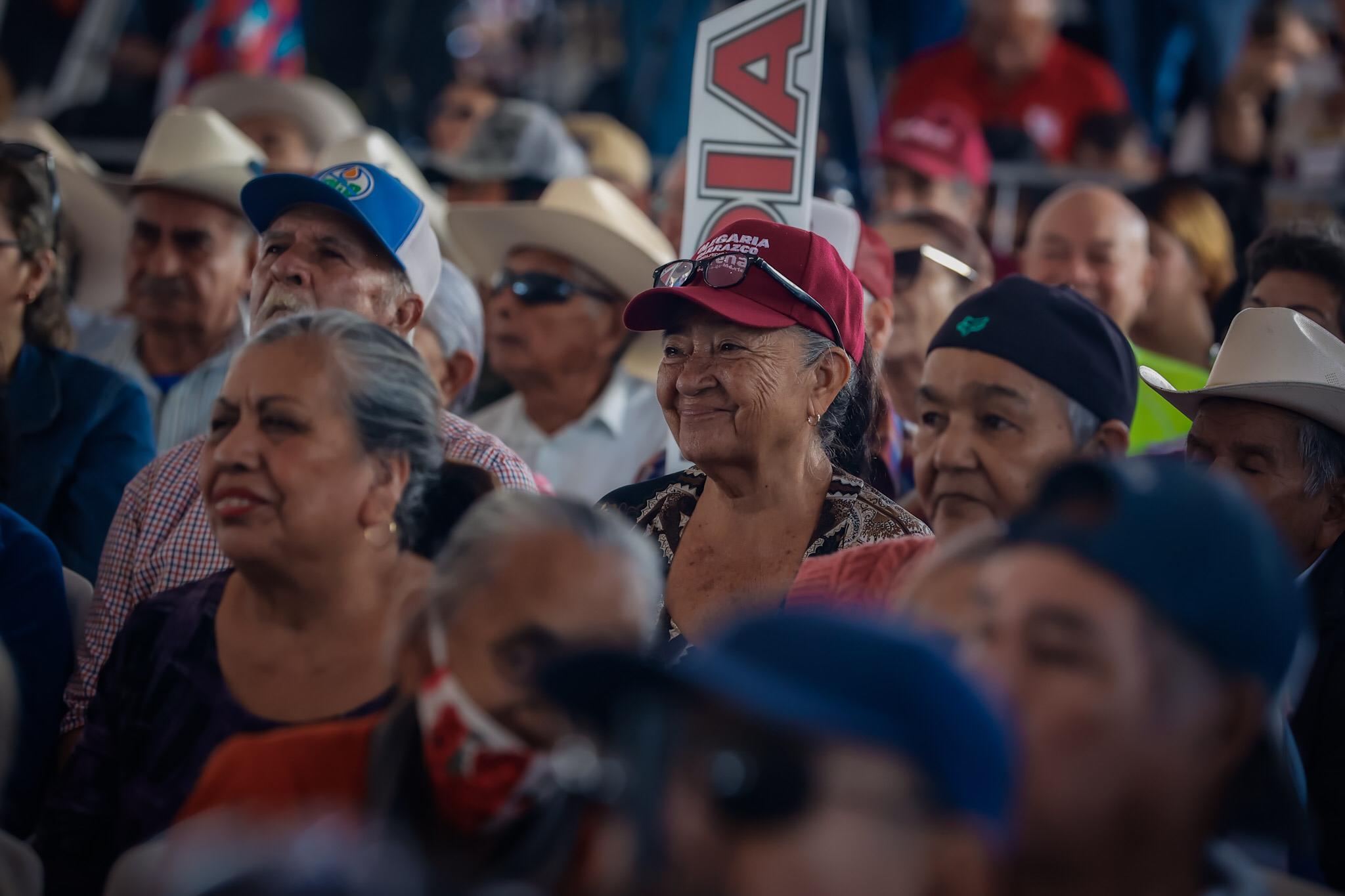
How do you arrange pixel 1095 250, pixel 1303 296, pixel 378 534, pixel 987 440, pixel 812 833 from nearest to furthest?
pixel 812 833 < pixel 378 534 < pixel 987 440 < pixel 1303 296 < pixel 1095 250

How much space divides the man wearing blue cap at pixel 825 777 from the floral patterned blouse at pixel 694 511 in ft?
5.42

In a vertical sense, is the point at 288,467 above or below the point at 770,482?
above

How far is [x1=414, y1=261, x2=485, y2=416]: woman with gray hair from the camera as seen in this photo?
14.1 feet

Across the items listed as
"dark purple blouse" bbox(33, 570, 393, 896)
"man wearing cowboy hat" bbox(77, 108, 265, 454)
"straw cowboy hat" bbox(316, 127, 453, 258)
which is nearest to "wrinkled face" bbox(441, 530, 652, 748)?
"dark purple blouse" bbox(33, 570, 393, 896)

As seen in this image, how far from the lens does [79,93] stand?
8.81 metres

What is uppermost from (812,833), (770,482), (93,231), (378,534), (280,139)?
(812,833)

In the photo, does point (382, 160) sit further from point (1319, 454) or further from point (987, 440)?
point (1319, 454)

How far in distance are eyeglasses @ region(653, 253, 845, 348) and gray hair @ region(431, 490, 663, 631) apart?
1.20 meters

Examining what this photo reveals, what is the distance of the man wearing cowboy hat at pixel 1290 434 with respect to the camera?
124 inches

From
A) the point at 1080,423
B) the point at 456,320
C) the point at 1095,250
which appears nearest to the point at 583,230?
the point at 456,320

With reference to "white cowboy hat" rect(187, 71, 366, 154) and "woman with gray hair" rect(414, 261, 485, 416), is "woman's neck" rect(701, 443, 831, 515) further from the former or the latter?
"white cowboy hat" rect(187, 71, 366, 154)

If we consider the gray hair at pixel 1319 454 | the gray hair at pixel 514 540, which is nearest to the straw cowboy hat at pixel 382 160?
the gray hair at pixel 1319 454

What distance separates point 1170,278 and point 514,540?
4109 mm

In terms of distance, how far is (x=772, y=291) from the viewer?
10.8ft
